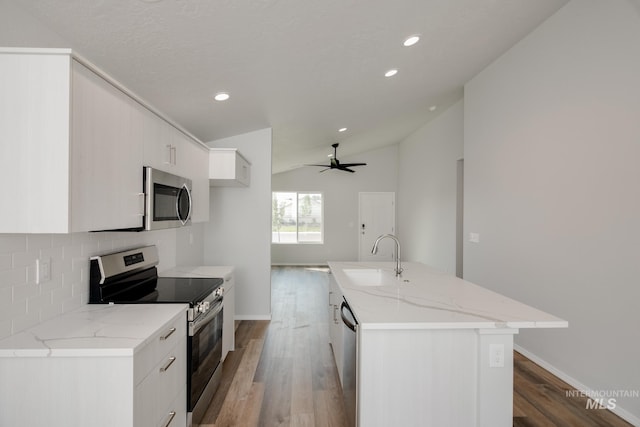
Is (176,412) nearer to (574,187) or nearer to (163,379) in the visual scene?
(163,379)

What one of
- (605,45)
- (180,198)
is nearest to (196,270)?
(180,198)

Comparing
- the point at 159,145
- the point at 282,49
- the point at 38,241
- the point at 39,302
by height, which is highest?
the point at 282,49

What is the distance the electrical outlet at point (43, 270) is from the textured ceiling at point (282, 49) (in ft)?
3.64

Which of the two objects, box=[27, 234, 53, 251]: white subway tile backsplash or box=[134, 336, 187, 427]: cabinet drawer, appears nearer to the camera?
box=[134, 336, 187, 427]: cabinet drawer

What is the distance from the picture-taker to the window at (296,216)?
8719 mm

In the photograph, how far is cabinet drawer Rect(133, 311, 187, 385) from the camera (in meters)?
1.41

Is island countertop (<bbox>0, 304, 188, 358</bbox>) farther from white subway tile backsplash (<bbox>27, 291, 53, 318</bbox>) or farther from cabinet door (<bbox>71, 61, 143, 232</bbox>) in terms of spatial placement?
cabinet door (<bbox>71, 61, 143, 232</bbox>)

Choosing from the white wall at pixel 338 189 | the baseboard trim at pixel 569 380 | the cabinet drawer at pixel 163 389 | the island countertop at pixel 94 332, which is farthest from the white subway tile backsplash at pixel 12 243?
the white wall at pixel 338 189

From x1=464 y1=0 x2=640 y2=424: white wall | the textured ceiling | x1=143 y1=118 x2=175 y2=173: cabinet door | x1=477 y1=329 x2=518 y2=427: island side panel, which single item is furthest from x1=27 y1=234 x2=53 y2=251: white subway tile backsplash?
x1=464 y1=0 x2=640 y2=424: white wall

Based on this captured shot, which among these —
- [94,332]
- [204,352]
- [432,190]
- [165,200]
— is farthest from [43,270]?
[432,190]

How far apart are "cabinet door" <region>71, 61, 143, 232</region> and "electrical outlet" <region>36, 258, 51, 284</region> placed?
392mm

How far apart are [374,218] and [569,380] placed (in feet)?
20.0

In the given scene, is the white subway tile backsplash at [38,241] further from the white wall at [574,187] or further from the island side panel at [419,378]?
the white wall at [574,187]

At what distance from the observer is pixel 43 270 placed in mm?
1643
